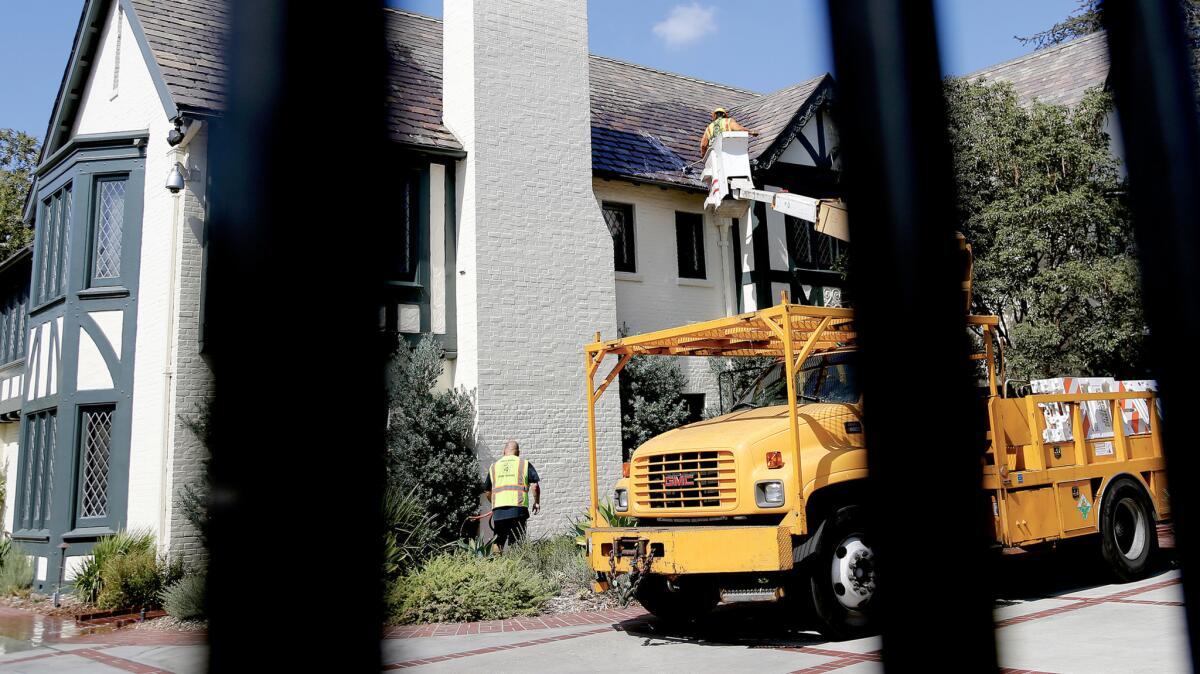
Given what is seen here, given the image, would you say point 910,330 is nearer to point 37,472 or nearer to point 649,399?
point 649,399

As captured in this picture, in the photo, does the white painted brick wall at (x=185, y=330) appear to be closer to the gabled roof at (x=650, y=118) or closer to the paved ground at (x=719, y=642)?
the paved ground at (x=719, y=642)

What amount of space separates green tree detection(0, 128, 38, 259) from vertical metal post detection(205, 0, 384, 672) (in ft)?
101

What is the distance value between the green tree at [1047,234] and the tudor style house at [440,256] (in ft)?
8.45

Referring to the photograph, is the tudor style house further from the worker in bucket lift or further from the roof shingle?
the worker in bucket lift

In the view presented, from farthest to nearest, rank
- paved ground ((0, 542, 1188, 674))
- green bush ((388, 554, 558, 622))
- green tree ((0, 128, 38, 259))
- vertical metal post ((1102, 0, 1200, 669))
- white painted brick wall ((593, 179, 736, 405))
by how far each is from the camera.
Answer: green tree ((0, 128, 38, 259)) < white painted brick wall ((593, 179, 736, 405)) < green bush ((388, 554, 558, 622)) < paved ground ((0, 542, 1188, 674)) < vertical metal post ((1102, 0, 1200, 669))

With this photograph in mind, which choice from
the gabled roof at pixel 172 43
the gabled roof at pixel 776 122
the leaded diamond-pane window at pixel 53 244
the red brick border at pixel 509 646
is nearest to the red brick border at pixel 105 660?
the red brick border at pixel 509 646

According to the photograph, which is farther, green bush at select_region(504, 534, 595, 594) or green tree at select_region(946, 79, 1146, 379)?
green tree at select_region(946, 79, 1146, 379)

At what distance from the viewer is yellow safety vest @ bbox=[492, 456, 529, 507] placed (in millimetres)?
12148

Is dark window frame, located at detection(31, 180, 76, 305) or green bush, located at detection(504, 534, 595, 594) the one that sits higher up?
dark window frame, located at detection(31, 180, 76, 305)

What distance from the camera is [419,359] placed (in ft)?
44.7

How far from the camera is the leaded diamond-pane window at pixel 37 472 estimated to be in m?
15.0

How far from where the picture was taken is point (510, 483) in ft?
40.0

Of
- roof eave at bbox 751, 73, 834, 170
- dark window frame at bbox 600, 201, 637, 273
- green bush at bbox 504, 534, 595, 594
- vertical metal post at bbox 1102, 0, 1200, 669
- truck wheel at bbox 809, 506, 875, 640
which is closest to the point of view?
vertical metal post at bbox 1102, 0, 1200, 669

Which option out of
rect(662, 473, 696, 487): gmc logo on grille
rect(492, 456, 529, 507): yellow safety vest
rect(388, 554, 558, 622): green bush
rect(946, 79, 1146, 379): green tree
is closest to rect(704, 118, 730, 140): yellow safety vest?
rect(946, 79, 1146, 379): green tree
